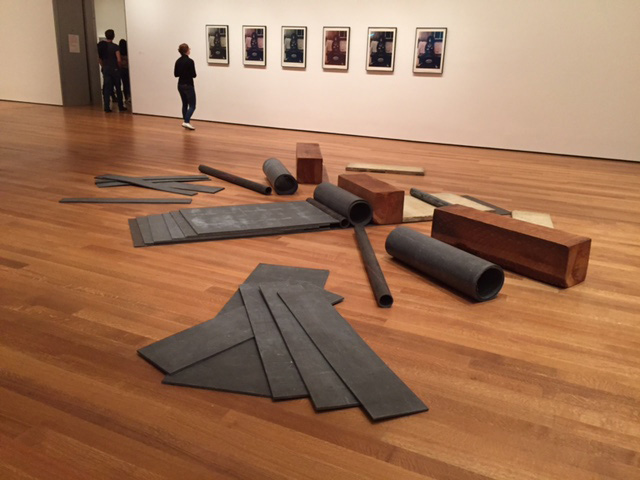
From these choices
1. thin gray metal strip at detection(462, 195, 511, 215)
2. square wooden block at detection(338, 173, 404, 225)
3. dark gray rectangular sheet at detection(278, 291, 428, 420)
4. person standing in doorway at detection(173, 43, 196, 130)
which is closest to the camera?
dark gray rectangular sheet at detection(278, 291, 428, 420)

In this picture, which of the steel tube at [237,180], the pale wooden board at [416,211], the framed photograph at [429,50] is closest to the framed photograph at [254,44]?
the framed photograph at [429,50]

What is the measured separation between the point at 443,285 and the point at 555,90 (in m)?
7.16

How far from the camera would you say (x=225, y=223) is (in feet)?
14.9

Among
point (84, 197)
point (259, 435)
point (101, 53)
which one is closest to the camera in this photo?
point (259, 435)

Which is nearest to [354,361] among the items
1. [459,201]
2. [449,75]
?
[459,201]

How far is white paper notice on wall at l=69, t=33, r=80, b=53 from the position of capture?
A: 1408cm

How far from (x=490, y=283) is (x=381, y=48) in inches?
314

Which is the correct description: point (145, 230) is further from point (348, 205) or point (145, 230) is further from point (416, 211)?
point (416, 211)

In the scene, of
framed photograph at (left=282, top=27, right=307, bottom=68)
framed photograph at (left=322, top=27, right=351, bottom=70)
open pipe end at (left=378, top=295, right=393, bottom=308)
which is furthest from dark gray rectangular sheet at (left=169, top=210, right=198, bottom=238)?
framed photograph at (left=282, top=27, right=307, bottom=68)

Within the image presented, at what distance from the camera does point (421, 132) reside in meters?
10.5

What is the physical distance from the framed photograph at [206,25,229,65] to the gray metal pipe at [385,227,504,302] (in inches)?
363

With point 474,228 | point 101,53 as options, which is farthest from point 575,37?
point 101,53

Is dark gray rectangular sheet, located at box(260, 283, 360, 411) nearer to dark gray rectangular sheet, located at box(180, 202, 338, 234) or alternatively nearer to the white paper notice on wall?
dark gray rectangular sheet, located at box(180, 202, 338, 234)

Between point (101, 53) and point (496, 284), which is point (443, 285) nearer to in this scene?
point (496, 284)
